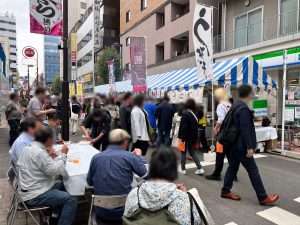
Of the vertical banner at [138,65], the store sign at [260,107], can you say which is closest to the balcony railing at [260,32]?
the store sign at [260,107]

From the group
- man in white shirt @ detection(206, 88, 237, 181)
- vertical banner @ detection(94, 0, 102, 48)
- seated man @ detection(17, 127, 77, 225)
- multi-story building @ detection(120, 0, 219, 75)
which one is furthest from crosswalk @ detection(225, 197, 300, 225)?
vertical banner @ detection(94, 0, 102, 48)

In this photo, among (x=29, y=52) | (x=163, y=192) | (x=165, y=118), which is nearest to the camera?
(x=163, y=192)

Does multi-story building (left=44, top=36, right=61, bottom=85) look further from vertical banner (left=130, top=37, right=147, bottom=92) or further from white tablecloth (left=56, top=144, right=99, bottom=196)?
white tablecloth (left=56, top=144, right=99, bottom=196)

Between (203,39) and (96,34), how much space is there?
35.1 meters

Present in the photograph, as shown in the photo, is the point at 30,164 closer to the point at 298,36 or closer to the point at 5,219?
the point at 5,219

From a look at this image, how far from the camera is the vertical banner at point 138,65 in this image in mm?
9648

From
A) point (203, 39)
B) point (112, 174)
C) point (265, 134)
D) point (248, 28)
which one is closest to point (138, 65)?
point (203, 39)

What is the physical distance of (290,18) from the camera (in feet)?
40.3

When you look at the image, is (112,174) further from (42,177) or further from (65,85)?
(65,85)

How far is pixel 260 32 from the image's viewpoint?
543 inches

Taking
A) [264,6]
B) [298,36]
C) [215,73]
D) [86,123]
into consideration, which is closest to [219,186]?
[86,123]

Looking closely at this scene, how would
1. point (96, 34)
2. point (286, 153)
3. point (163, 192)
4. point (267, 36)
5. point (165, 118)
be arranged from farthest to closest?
point (96, 34) < point (267, 36) < point (286, 153) < point (165, 118) < point (163, 192)

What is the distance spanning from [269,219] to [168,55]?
17997mm

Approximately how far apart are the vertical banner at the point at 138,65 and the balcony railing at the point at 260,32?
263 inches
